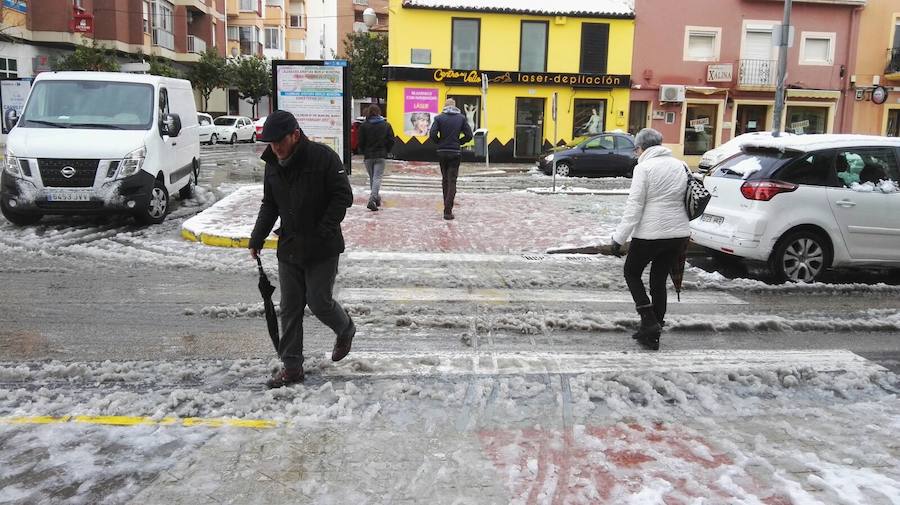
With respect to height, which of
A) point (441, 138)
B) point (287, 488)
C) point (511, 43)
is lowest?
point (287, 488)

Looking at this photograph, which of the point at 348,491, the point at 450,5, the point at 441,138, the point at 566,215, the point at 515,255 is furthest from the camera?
the point at 450,5

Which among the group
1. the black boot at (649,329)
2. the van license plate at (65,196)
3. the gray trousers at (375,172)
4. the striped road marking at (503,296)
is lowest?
the striped road marking at (503,296)

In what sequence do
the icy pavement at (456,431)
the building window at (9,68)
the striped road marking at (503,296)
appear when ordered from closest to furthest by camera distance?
the icy pavement at (456,431) < the striped road marking at (503,296) < the building window at (9,68)

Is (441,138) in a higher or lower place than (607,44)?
lower

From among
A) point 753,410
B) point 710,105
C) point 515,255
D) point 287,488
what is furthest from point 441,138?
point 710,105

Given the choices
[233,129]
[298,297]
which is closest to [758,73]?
[233,129]

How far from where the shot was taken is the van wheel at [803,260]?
7902mm

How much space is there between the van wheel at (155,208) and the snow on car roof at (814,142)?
26.9 feet

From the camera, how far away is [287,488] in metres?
3.33

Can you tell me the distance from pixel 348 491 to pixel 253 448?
2.20ft

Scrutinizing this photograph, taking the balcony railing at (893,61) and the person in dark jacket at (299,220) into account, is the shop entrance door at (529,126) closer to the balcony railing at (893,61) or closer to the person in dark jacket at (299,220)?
the balcony railing at (893,61)

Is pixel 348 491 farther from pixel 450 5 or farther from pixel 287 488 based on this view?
pixel 450 5

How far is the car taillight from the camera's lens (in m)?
7.69

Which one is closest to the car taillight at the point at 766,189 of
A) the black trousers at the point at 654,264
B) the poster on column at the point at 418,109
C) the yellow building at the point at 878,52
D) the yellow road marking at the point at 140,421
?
the black trousers at the point at 654,264
